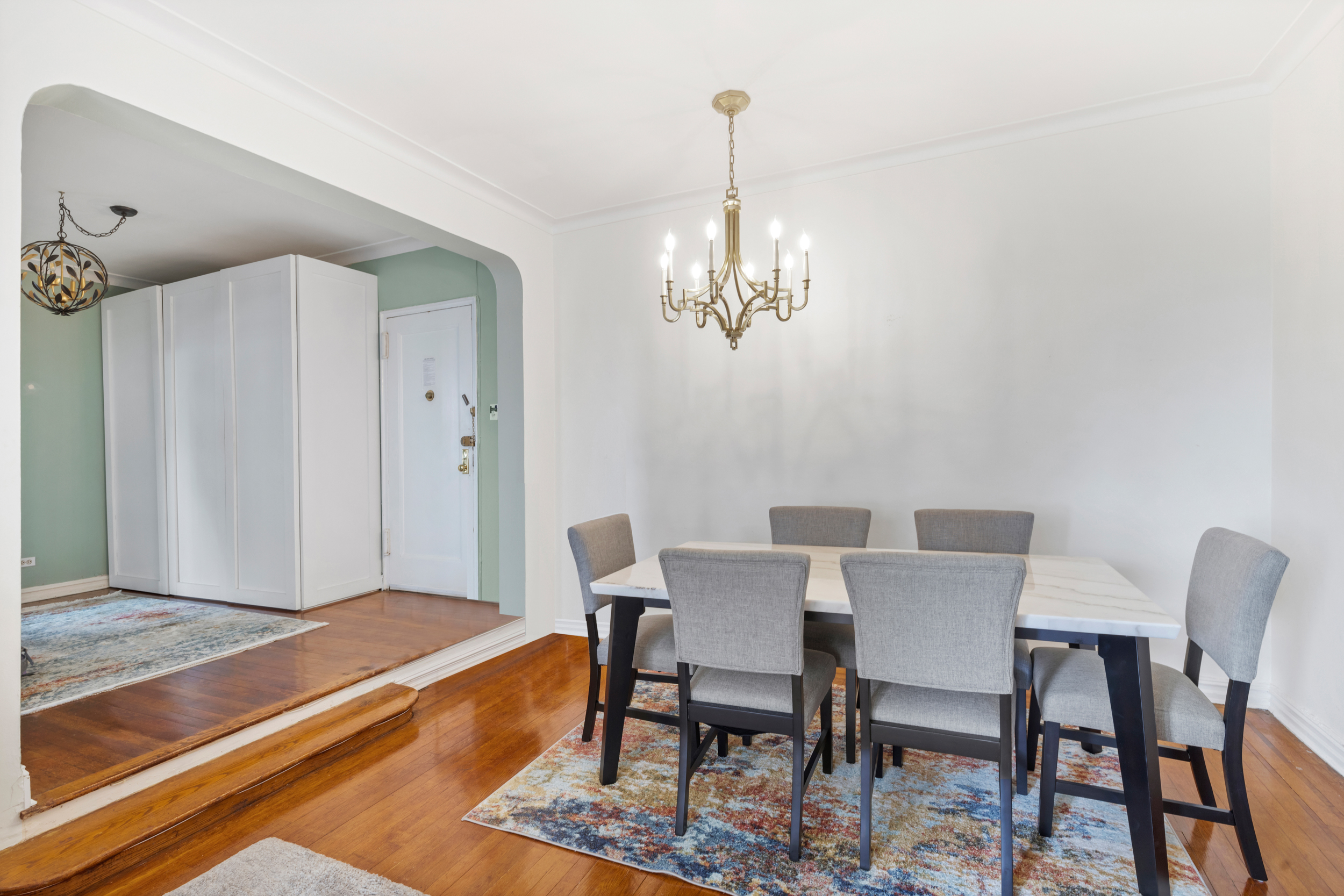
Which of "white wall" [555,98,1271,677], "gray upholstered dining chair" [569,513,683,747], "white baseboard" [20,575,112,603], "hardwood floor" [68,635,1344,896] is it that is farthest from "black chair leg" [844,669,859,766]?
"white baseboard" [20,575,112,603]

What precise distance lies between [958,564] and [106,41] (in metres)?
3.05

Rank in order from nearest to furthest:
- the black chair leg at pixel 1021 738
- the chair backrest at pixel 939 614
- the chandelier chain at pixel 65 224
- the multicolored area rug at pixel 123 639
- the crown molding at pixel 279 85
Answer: the chair backrest at pixel 939 614, the black chair leg at pixel 1021 738, the crown molding at pixel 279 85, the multicolored area rug at pixel 123 639, the chandelier chain at pixel 65 224

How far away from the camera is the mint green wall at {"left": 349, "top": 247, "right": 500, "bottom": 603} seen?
437 cm

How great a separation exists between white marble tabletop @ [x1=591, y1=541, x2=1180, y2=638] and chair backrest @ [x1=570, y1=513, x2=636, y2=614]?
15cm

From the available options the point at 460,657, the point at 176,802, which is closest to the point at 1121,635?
the point at 176,802

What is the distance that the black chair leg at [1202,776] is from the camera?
1.89m

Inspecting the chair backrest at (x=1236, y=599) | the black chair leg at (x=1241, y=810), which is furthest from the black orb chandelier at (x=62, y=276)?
the black chair leg at (x=1241, y=810)

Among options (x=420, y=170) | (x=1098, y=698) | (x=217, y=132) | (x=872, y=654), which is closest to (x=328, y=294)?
(x=420, y=170)

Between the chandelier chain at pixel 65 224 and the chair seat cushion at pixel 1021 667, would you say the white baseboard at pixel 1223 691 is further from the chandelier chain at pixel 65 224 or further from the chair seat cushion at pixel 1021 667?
the chandelier chain at pixel 65 224

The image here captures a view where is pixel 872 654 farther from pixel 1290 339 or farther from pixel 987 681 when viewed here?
pixel 1290 339

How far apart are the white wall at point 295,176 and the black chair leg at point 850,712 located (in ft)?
7.30

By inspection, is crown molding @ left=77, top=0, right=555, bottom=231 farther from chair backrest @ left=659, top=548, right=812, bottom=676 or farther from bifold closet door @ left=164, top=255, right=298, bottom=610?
chair backrest @ left=659, top=548, right=812, bottom=676

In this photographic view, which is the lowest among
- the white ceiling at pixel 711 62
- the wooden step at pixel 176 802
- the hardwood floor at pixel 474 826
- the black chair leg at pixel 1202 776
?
the hardwood floor at pixel 474 826

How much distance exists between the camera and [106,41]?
206 cm
